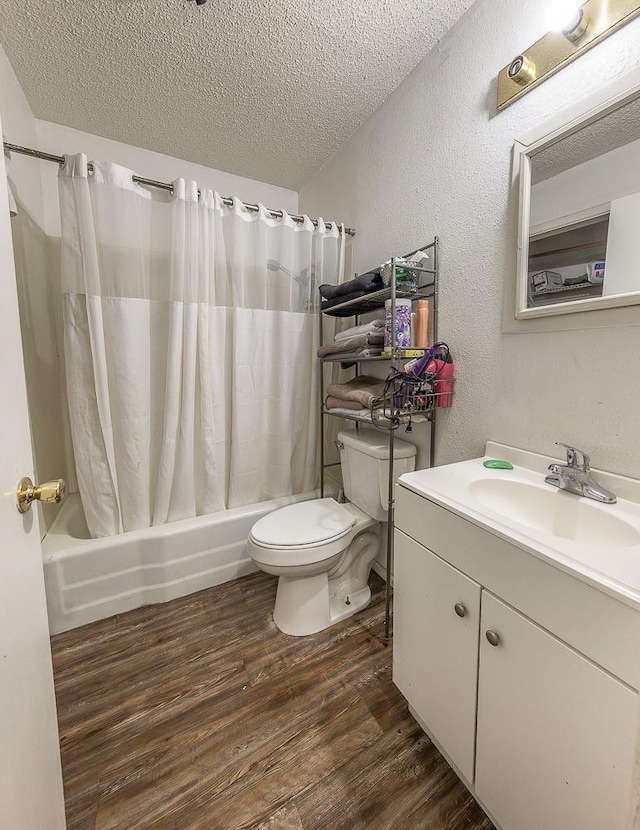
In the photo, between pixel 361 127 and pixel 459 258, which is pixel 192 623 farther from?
pixel 361 127

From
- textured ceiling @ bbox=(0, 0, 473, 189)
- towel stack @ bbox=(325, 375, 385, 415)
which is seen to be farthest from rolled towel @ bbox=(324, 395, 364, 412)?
textured ceiling @ bbox=(0, 0, 473, 189)

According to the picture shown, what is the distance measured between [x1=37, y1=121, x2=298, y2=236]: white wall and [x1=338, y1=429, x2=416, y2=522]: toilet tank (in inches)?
69.5

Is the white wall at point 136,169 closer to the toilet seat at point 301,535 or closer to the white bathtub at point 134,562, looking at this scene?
the white bathtub at point 134,562

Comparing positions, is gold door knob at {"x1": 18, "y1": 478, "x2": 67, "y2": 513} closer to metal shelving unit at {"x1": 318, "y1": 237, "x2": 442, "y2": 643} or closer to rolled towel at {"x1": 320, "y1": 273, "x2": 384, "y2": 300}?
metal shelving unit at {"x1": 318, "y1": 237, "x2": 442, "y2": 643}

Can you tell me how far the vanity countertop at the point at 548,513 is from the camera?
0.58 metres

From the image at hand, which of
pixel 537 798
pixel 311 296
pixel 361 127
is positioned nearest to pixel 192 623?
pixel 537 798

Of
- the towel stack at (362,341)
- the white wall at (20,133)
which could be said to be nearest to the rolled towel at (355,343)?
the towel stack at (362,341)

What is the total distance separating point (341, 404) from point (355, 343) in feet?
0.97

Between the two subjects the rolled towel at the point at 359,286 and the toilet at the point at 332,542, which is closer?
the toilet at the point at 332,542

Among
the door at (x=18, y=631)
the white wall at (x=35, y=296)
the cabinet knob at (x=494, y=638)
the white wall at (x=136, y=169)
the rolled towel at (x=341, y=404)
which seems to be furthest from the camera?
the white wall at (x=136, y=169)

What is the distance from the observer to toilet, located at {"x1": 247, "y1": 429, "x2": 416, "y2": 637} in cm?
133

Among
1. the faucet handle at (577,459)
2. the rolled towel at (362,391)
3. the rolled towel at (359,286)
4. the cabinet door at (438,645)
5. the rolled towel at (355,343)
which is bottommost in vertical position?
the cabinet door at (438,645)

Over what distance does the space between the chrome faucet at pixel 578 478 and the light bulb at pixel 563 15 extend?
1.13 meters

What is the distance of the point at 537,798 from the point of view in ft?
2.21
